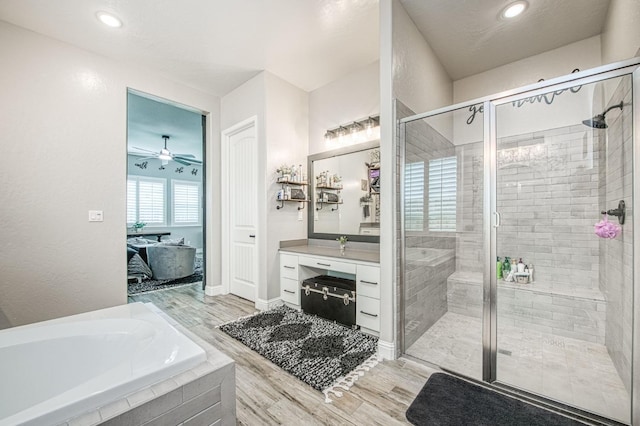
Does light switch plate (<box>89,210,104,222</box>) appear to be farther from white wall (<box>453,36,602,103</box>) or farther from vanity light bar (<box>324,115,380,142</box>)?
white wall (<box>453,36,602,103</box>)

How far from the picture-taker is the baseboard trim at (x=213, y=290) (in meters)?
3.86

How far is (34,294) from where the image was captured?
2488 mm

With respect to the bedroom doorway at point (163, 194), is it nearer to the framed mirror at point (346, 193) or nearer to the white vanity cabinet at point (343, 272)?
the white vanity cabinet at point (343, 272)

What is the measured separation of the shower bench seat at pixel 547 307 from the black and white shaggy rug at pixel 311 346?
1011 mm

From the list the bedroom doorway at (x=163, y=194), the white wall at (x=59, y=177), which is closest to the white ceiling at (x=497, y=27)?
the bedroom doorway at (x=163, y=194)

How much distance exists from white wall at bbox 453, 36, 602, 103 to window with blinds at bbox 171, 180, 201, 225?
737cm

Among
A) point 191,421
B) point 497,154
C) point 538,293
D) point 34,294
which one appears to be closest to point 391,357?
point 538,293

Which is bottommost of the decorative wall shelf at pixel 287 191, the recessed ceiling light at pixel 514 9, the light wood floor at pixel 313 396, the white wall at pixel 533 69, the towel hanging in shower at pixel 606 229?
the light wood floor at pixel 313 396

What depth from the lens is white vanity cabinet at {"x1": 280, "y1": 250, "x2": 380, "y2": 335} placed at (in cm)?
250

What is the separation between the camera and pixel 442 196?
246 centimetres

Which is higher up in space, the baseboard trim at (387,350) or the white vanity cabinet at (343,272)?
the white vanity cabinet at (343,272)

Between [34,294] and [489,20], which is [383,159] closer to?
[489,20]

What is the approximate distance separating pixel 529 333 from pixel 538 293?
1.12ft

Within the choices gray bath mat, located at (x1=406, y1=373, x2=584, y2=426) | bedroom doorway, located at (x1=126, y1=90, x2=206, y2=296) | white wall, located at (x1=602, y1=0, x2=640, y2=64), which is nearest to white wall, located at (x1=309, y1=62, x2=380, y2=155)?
bedroom doorway, located at (x1=126, y1=90, x2=206, y2=296)
